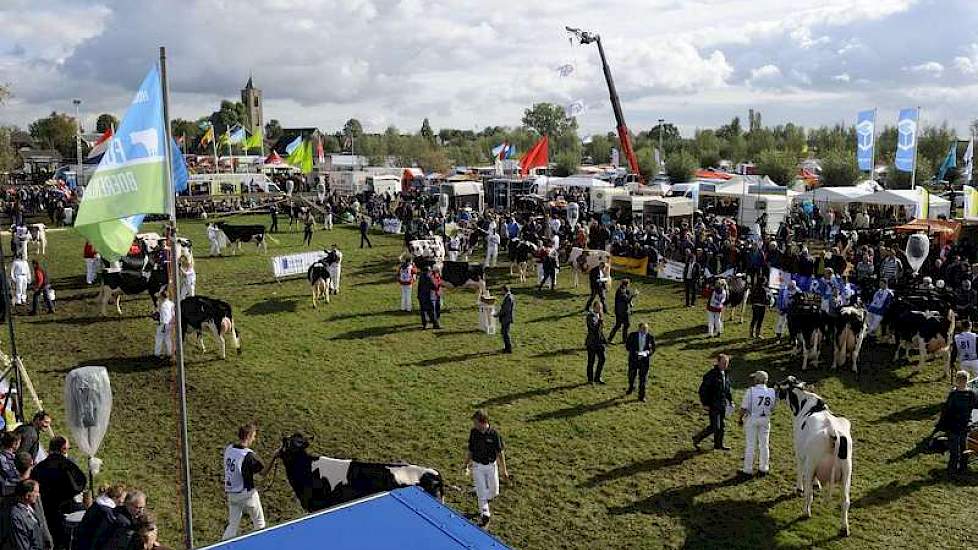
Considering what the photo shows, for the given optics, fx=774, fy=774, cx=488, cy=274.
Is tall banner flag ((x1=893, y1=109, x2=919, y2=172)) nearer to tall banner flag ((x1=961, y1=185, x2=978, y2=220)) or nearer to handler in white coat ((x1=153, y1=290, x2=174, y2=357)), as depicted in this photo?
tall banner flag ((x1=961, y1=185, x2=978, y2=220))

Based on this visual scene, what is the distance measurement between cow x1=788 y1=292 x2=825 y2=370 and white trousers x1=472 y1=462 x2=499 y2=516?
28.6 feet

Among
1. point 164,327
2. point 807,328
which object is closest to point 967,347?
point 807,328

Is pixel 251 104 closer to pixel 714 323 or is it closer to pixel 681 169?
pixel 681 169

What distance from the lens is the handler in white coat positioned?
47.1 ft

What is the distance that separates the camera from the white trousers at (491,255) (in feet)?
81.1

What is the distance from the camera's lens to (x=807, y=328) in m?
15.3

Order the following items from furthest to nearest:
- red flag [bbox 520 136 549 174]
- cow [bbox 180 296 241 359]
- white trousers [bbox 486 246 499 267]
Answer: red flag [bbox 520 136 549 174] → white trousers [bbox 486 246 499 267] → cow [bbox 180 296 241 359]

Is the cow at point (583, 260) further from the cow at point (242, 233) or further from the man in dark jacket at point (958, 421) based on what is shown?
the man in dark jacket at point (958, 421)

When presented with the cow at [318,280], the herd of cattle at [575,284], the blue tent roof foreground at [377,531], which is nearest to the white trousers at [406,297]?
the herd of cattle at [575,284]

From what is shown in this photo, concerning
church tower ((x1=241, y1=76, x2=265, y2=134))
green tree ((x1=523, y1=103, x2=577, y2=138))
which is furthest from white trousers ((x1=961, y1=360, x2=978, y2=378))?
church tower ((x1=241, y1=76, x2=265, y2=134))

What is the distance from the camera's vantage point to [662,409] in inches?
505

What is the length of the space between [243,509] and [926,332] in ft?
43.7

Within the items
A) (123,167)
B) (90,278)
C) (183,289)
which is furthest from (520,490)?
(90,278)

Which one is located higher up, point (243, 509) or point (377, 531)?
point (377, 531)
